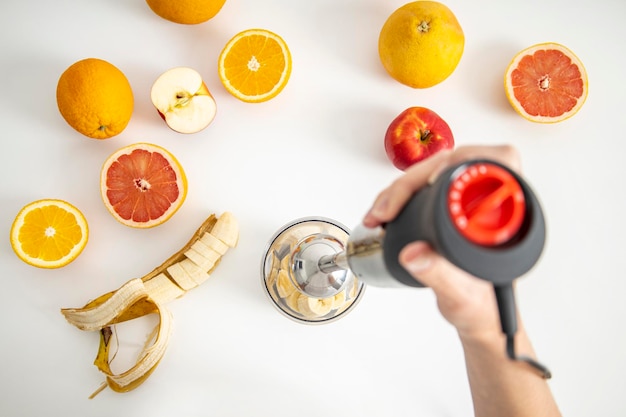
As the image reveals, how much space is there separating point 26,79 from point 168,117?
15.1 inches

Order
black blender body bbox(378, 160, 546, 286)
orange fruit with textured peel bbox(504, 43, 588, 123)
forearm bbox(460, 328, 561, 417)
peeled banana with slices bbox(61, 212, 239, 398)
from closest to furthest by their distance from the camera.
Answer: black blender body bbox(378, 160, 546, 286), forearm bbox(460, 328, 561, 417), peeled banana with slices bbox(61, 212, 239, 398), orange fruit with textured peel bbox(504, 43, 588, 123)

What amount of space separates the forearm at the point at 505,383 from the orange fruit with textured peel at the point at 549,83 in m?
0.61

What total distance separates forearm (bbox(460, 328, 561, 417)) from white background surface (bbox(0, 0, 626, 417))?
34cm

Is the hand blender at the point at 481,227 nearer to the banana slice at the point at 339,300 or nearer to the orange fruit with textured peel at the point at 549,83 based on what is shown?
the banana slice at the point at 339,300

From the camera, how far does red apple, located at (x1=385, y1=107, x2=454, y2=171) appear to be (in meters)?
Answer: 1.09

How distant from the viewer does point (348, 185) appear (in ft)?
3.84

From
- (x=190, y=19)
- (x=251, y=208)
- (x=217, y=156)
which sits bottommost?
(x=251, y=208)

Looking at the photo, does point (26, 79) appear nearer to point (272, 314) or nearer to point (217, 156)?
point (217, 156)

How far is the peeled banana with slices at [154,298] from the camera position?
1.02 m

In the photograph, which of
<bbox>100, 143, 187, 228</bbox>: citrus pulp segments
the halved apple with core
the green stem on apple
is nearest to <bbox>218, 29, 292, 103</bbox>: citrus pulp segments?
the halved apple with core

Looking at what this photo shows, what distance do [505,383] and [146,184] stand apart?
786 mm

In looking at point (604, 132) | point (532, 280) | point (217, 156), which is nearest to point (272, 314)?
point (217, 156)

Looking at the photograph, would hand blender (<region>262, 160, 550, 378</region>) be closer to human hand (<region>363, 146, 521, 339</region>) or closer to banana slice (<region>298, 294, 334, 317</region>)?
human hand (<region>363, 146, 521, 339</region>)

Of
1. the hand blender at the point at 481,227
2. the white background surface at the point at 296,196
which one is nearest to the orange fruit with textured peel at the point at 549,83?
the white background surface at the point at 296,196
